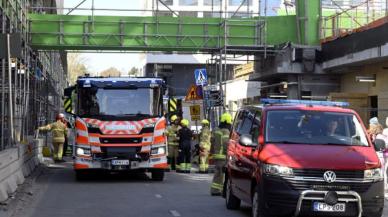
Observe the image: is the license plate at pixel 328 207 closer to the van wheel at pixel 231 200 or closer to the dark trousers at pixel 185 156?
the van wheel at pixel 231 200

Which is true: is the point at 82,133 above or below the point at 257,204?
above

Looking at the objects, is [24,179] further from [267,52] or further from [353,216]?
[267,52]

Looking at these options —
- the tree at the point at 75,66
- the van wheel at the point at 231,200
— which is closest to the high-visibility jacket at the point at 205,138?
the van wheel at the point at 231,200

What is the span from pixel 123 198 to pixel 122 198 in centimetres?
2

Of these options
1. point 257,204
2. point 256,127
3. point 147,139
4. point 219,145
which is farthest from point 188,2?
point 257,204

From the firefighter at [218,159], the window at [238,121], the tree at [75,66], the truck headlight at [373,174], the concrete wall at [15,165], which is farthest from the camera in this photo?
the tree at [75,66]

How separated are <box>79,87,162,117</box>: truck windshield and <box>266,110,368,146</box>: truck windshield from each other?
748 cm

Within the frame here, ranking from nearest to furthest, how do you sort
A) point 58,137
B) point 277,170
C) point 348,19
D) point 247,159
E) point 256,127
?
1. point 277,170
2. point 247,159
3. point 256,127
4. point 58,137
5. point 348,19

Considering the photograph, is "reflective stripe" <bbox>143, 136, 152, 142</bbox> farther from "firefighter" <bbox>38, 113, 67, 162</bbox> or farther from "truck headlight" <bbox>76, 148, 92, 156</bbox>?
"firefighter" <bbox>38, 113, 67, 162</bbox>

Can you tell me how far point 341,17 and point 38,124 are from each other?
1441 centimetres

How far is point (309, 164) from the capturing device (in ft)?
30.1

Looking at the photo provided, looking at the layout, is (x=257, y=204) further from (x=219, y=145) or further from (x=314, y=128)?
(x=219, y=145)

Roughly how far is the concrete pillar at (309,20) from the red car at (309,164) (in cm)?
1822

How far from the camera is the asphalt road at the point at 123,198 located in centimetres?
1177
